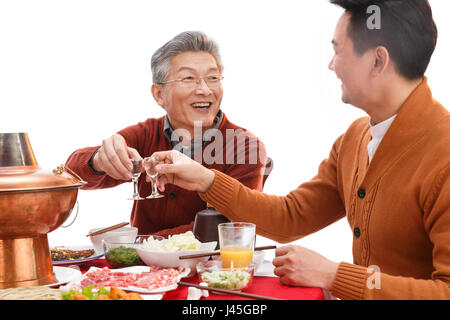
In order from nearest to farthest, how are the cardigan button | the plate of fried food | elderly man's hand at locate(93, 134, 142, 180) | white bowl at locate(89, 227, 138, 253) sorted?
1. the plate of fried food
2. the cardigan button
3. white bowl at locate(89, 227, 138, 253)
4. elderly man's hand at locate(93, 134, 142, 180)

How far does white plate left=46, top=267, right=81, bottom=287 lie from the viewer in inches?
51.5

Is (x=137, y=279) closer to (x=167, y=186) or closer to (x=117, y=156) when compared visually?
(x=117, y=156)

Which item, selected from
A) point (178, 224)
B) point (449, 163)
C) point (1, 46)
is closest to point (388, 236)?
point (449, 163)

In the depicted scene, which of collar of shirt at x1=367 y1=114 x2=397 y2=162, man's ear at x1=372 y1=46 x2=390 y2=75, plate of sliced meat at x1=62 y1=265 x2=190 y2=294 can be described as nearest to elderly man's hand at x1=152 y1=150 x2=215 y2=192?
plate of sliced meat at x1=62 y1=265 x2=190 y2=294

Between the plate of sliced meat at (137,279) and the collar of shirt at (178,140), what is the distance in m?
1.18

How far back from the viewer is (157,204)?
7.86 ft

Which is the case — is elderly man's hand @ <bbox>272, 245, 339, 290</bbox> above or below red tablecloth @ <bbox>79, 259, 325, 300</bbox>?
above

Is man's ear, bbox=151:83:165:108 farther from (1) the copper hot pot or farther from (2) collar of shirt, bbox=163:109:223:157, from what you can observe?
(1) the copper hot pot

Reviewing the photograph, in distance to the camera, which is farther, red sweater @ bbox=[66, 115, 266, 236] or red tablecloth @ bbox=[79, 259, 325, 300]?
red sweater @ bbox=[66, 115, 266, 236]

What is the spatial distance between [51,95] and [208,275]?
310 cm

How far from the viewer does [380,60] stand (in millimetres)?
1470

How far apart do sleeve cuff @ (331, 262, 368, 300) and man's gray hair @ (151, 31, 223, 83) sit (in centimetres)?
149

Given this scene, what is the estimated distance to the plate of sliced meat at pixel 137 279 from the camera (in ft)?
3.94

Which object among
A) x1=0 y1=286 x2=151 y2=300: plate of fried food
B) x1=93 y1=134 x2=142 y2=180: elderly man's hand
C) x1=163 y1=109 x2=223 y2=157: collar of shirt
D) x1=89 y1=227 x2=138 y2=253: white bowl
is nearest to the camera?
x1=0 y1=286 x2=151 y2=300: plate of fried food
